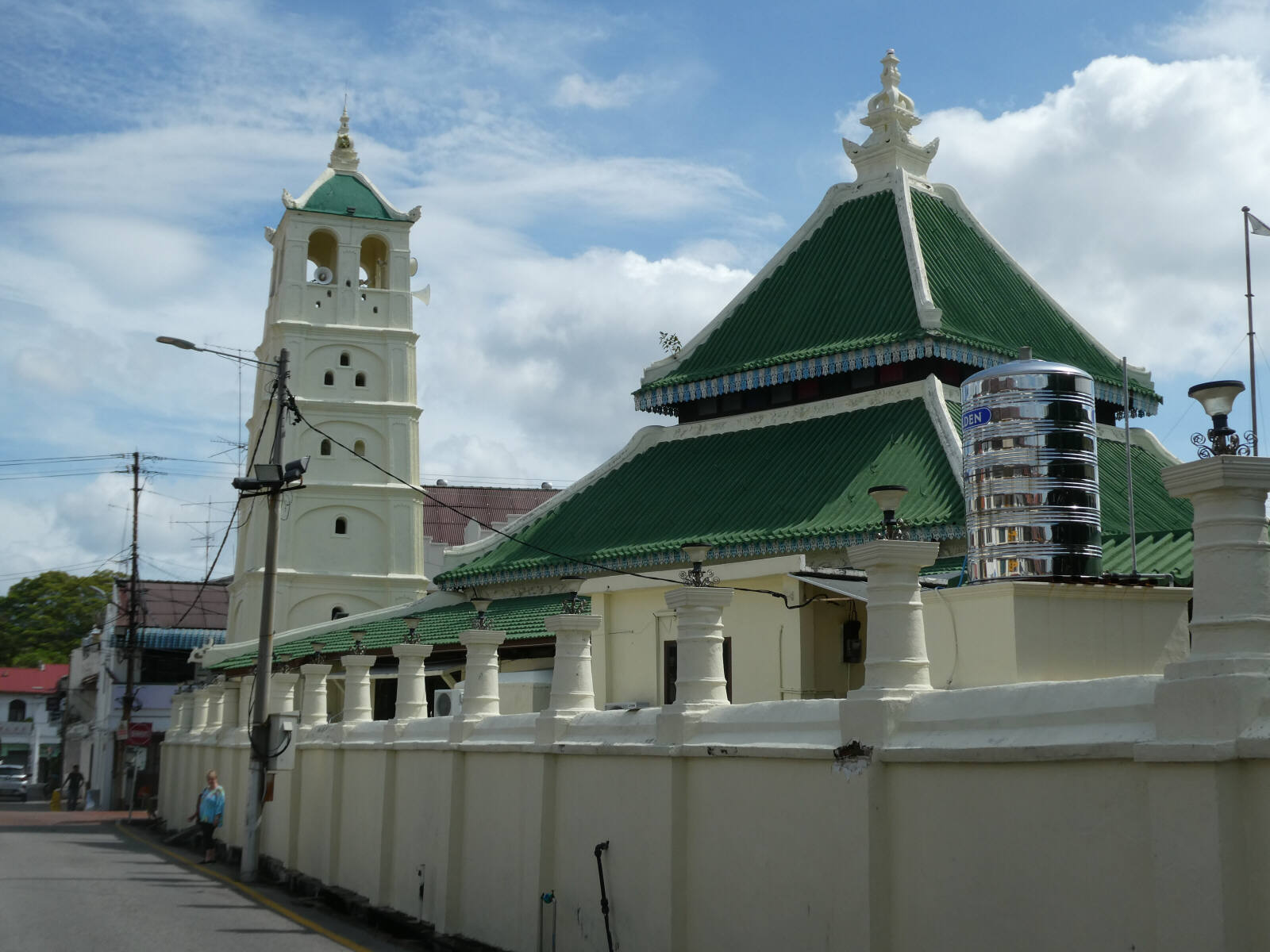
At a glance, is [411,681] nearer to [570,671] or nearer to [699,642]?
[570,671]

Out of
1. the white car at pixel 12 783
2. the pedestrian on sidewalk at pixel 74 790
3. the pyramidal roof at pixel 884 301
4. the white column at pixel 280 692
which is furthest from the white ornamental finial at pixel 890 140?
the white car at pixel 12 783

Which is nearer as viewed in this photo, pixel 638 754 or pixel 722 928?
pixel 722 928

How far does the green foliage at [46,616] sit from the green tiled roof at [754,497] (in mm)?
71751

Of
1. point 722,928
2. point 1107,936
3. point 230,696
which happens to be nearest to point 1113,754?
point 1107,936

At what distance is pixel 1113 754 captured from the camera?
296 inches

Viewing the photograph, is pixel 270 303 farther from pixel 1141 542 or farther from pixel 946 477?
pixel 1141 542

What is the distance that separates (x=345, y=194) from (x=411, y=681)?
33.2m

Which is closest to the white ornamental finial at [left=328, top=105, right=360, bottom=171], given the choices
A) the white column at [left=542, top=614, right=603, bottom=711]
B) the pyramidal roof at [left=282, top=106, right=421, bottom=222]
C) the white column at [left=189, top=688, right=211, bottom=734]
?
the pyramidal roof at [left=282, top=106, right=421, bottom=222]

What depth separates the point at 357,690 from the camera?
21.3 m

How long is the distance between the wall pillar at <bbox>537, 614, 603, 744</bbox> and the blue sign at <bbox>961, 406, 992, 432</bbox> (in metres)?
3.95

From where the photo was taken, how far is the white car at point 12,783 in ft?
198

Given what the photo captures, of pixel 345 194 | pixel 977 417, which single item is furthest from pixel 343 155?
pixel 977 417

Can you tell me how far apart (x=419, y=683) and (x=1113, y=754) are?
12900 millimetres

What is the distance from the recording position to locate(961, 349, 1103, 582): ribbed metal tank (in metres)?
12.7
